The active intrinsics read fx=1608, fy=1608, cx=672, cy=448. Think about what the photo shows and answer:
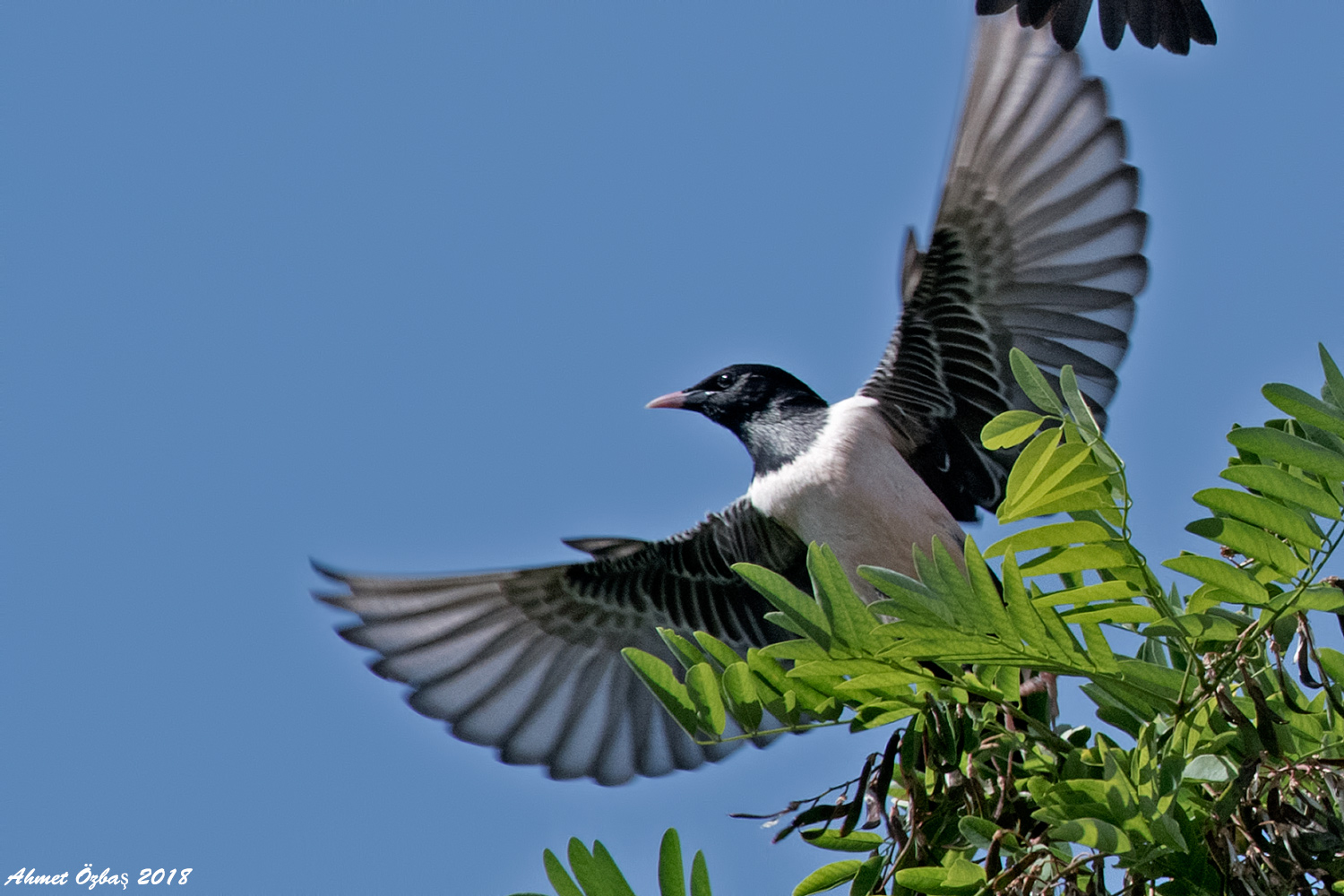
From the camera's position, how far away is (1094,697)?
2.24 metres

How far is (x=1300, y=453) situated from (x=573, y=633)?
3098 millimetres

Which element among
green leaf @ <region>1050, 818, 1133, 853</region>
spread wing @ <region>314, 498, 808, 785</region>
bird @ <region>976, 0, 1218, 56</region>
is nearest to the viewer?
green leaf @ <region>1050, 818, 1133, 853</region>

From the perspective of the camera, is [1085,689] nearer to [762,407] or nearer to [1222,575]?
[1222,575]

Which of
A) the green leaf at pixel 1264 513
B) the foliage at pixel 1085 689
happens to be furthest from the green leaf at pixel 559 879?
the green leaf at pixel 1264 513

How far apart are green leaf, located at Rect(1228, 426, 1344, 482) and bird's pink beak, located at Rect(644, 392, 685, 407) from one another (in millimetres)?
2913

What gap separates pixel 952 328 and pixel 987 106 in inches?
23.2

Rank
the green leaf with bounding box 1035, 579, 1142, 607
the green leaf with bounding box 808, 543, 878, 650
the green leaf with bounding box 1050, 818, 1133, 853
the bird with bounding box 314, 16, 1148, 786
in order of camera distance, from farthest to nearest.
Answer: the bird with bounding box 314, 16, 1148, 786
the green leaf with bounding box 1035, 579, 1142, 607
the green leaf with bounding box 808, 543, 878, 650
the green leaf with bounding box 1050, 818, 1133, 853

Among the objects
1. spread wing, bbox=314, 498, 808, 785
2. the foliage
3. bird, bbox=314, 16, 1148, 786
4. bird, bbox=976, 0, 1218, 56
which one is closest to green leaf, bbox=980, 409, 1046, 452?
the foliage

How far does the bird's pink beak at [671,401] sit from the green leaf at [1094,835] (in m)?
3.05

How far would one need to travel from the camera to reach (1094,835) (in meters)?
1.85

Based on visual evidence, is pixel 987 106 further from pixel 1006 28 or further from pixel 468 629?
pixel 468 629

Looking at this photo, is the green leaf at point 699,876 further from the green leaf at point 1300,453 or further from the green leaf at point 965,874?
the green leaf at point 1300,453

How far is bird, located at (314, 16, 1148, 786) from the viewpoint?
414 cm

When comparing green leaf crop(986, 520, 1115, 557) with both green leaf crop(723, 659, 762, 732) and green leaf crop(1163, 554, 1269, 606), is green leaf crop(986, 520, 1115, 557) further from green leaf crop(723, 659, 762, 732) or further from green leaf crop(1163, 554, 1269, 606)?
green leaf crop(723, 659, 762, 732)
